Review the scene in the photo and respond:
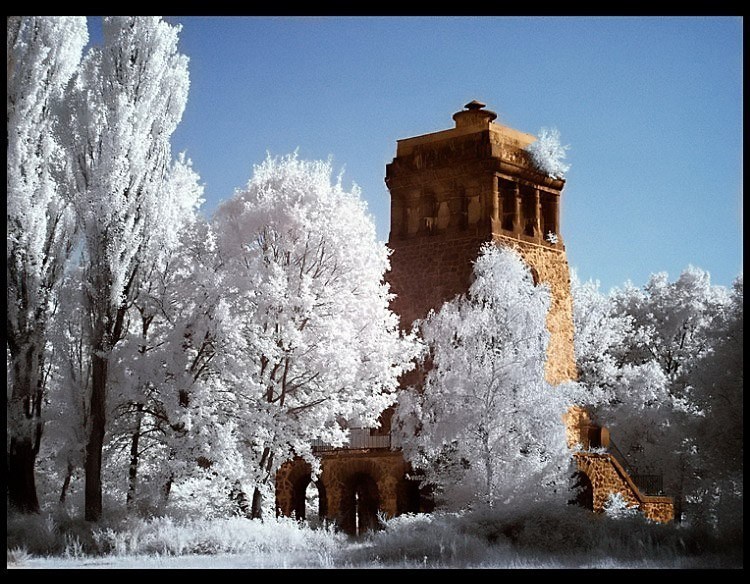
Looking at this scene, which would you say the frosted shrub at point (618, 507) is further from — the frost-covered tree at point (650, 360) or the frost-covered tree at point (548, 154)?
the frost-covered tree at point (548, 154)

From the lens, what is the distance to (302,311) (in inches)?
731

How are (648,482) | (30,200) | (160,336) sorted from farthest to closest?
(648,482) < (160,336) < (30,200)

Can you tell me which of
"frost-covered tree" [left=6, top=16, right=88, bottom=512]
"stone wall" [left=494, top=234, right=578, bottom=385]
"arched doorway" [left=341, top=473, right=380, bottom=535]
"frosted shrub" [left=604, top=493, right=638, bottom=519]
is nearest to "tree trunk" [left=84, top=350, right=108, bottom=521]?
"frost-covered tree" [left=6, top=16, right=88, bottom=512]

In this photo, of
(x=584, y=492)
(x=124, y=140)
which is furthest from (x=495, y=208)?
(x=124, y=140)

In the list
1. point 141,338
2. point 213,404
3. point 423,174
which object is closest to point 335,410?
point 213,404

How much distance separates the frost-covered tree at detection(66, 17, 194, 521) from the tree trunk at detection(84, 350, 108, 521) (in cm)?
2

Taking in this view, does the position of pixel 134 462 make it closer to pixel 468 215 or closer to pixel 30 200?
pixel 30 200

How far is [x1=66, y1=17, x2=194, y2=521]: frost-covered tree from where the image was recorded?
16.8 m

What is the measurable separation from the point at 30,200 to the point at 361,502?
8.90m

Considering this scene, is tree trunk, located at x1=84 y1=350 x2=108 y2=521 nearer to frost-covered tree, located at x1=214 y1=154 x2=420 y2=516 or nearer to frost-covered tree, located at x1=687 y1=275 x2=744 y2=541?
frost-covered tree, located at x1=214 y1=154 x2=420 y2=516

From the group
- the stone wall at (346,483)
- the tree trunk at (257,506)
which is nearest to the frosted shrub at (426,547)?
the tree trunk at (257,506)

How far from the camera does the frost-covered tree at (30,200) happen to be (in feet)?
55.7

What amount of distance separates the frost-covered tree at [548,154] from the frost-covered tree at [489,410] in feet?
12.5
